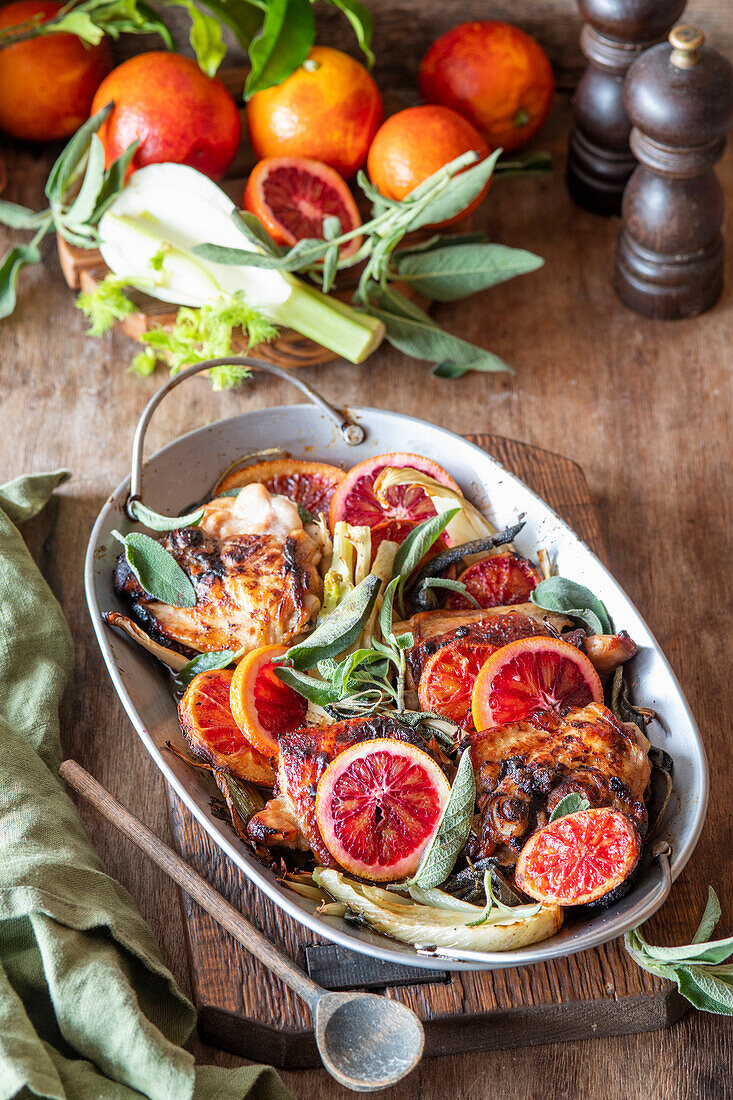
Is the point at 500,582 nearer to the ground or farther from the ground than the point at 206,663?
nearer to the ground

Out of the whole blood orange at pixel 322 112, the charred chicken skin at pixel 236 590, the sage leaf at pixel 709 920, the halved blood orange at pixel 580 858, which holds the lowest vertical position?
the sage leaf at pixel 709 920

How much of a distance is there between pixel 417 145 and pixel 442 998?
203cm

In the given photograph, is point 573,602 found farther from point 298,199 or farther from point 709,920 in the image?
point 298,199

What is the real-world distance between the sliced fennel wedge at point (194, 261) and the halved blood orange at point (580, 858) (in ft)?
4.72

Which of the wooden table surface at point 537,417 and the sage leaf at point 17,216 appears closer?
the wooden table surface at point 537,417

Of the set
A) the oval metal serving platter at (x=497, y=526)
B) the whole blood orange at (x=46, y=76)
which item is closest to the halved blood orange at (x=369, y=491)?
the oval metal serving platter at (x=497, y=526)

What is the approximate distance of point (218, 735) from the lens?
6.08 feet

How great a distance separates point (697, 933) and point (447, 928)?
465mm

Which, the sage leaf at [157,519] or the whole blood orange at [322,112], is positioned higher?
the whole blood orange at [322,112]

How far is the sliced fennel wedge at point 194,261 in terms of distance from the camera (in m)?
2.61

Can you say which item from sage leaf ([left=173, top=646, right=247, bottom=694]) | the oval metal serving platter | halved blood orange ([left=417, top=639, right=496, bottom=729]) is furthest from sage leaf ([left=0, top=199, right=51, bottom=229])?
halved blood orange ([left=417, top=639, right=496, bottom=729])

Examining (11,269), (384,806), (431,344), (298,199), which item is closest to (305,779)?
(384,806)

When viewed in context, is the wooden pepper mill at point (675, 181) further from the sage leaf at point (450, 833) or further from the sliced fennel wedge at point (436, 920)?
the sliced fennel wedge at point (436, 920)

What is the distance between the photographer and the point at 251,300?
2615 mm
